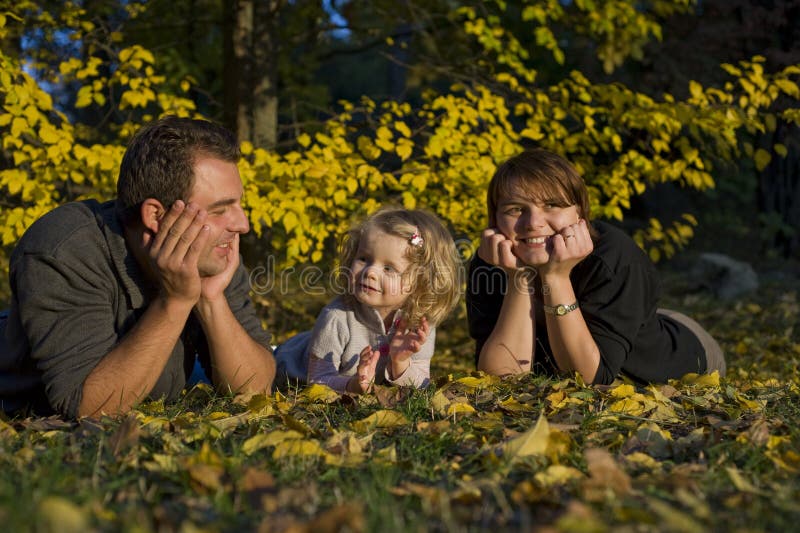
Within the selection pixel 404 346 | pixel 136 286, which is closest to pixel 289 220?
pixel 404 346

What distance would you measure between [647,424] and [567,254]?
897mm

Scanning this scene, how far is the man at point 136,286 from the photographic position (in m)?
2.88

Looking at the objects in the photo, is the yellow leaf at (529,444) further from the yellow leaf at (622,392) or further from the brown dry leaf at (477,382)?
the brown dry leaf at (477,382)

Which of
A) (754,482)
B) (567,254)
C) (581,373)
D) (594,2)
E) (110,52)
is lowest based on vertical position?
(581,373)

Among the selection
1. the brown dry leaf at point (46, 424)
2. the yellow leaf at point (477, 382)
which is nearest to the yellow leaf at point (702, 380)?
the yellow leaf at point (477, 382)

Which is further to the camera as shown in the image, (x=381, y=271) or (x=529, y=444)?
(x=381, y=271)

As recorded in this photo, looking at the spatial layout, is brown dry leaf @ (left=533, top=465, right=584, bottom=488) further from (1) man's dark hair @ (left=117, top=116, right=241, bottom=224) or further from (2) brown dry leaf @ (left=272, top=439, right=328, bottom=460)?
(1) man's dark hair @ (left=117, top=116, right=241, bottom=224)

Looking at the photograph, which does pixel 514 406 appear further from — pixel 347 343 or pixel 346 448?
pixel 347 343

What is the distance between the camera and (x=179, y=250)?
111 inches

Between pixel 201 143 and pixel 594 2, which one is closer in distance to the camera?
pixel 201 143

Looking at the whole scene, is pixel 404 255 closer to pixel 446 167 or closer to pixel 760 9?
pixel 446 167

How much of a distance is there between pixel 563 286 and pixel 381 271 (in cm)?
80

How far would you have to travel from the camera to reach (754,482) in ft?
6.56

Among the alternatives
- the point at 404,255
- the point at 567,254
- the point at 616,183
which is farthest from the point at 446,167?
the point at 567,254
